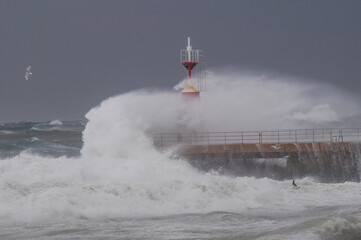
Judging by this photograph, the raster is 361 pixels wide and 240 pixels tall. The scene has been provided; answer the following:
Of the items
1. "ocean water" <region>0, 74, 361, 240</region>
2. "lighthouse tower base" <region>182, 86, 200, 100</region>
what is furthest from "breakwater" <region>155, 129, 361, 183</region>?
"lighthouse tower base" <region>182, 86, 200, 100</region>

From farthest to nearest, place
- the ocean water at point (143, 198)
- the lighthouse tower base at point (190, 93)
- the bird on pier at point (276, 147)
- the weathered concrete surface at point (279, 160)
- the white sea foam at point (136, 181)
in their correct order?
the lighthouse tower base at point (190, 93) → the bird on pier at point (276, 147) → the weathered concrete surface at point (279, 160) → the white sea foam at point (136, 181) → the ocean water at point (143, 198)

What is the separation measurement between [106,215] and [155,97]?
12.2 metres

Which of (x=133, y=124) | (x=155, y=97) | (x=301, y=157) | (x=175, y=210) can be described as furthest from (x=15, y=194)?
(x=155, y=97)

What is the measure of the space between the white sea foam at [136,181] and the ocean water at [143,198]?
26 mm

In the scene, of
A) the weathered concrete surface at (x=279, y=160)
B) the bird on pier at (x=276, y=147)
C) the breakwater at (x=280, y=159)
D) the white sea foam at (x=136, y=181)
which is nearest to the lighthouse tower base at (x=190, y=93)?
the white sea foam at (x=136, y=181)

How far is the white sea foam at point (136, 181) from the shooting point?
1375cm

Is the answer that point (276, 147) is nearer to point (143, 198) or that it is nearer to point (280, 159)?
point (280, 159)

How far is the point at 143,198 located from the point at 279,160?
6791 millimetres

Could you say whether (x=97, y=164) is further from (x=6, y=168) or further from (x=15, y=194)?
(x=15, y=194)

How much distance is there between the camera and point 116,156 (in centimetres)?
1995

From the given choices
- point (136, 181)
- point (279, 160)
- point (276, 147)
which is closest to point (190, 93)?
point (276, 147)

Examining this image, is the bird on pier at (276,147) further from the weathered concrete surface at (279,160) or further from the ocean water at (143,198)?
the ocean water at (143,198)

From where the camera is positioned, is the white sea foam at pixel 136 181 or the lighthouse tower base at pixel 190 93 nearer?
the white sea foam at pixel 136 181

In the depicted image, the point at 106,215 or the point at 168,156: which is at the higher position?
the point at 168,156
